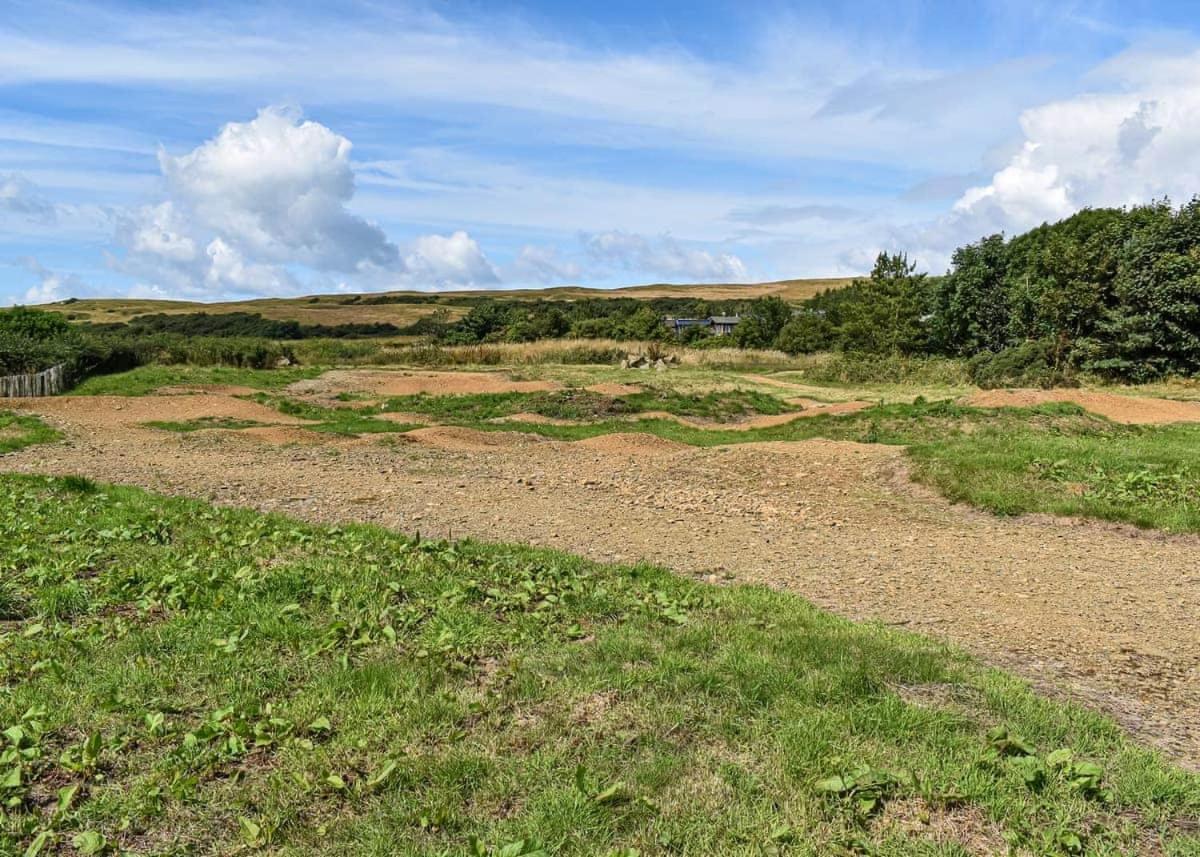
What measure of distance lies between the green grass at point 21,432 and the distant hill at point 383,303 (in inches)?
2890

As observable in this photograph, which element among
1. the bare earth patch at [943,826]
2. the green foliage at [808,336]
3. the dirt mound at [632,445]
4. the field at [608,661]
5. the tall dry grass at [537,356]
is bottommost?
the bare earth patch at [943,826]

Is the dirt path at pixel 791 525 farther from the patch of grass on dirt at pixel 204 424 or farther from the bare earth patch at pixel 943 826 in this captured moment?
the bare earth patch at pixel 943 826

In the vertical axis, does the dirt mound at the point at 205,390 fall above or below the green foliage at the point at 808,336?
below

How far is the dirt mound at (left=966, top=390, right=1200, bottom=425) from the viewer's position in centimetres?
1638

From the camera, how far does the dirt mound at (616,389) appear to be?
22058mm

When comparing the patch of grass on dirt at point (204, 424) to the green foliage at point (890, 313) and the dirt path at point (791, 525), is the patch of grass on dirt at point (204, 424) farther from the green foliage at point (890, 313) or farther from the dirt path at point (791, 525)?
the green foliage at point (890, 313)

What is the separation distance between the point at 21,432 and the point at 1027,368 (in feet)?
93.2

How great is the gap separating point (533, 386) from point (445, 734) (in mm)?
22091

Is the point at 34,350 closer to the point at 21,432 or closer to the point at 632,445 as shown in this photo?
the point at 21,432

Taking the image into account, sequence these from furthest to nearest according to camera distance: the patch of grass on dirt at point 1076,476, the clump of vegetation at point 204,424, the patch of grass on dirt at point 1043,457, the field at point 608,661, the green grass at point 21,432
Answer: the clump of vegetation at point 204,424, the green grass at point 21,432, the patch of grass on dirt at point 1043,457, the patch of grass on dirt at point 1076,476, the field at point 608,661

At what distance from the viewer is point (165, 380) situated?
2580 cm

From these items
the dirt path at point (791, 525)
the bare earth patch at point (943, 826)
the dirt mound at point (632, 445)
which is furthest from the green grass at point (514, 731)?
the dirt mound at point (632, 445)

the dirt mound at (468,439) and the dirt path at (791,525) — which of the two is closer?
the dirt path at (791,525)

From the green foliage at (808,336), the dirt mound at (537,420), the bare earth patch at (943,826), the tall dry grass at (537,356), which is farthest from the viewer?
the green foliage at (808,336)
